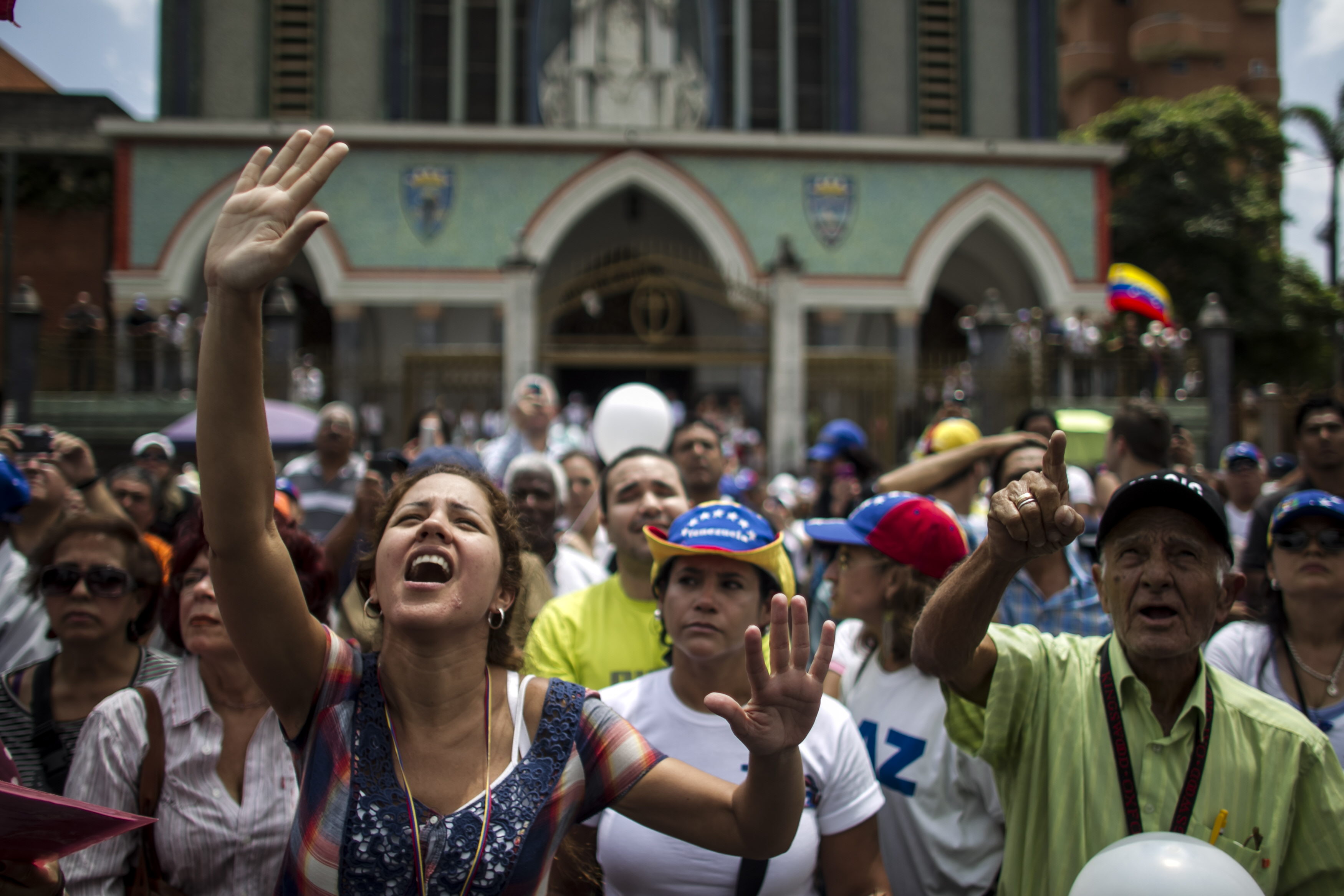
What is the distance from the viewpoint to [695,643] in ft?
8.45

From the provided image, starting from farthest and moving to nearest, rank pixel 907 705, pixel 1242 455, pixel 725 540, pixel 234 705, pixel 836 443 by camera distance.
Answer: pixel 836 443 → pixel 1242 455 → pixel 907 705 → pixel 725 540 → pixel 234 705

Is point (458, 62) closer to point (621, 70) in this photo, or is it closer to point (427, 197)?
point (621, 70)

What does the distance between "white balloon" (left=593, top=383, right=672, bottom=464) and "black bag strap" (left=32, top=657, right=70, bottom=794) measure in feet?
11.7

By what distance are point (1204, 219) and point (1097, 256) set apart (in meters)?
9.71

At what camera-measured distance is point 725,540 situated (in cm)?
263

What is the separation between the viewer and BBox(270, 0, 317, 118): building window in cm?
1916

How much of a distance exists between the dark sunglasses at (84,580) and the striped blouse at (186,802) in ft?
1.89

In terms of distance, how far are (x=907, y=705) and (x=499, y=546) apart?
150 cm

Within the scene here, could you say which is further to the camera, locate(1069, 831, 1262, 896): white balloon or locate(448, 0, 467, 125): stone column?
locate(448, 0, 467, 125): stone column

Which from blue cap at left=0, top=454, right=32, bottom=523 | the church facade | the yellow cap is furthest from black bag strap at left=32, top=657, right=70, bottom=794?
the church facade

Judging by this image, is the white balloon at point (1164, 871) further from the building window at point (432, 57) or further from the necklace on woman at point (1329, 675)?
the building window at point (432, 57)

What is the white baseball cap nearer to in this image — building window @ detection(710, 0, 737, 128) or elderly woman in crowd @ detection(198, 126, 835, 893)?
elderly woman in crowd @ detection(198, 126, 835, 893)

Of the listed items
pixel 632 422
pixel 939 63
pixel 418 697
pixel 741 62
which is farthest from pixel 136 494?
pixel 939 63

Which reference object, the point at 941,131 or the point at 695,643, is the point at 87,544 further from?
the point at 941,131
